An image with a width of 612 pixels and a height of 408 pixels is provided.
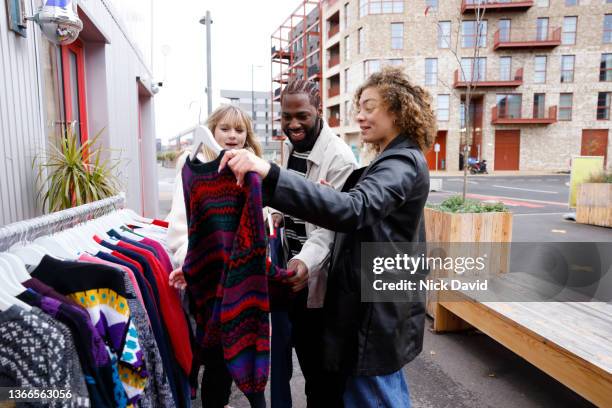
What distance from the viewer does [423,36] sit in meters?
32.0

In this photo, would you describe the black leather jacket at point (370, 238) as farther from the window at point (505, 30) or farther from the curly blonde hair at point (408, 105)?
the window at point (505, 30)

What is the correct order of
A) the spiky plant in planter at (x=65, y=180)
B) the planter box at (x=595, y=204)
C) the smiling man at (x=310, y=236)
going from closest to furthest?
the smiling man at (x=310, y=236)
the spiky plant in planter at (x=65, y=180)
the planter box at (x=595, y=204)

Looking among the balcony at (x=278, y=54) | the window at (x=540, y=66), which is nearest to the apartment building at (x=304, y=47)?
the balcony at (x=278, y=54)

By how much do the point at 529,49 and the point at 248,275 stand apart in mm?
37344

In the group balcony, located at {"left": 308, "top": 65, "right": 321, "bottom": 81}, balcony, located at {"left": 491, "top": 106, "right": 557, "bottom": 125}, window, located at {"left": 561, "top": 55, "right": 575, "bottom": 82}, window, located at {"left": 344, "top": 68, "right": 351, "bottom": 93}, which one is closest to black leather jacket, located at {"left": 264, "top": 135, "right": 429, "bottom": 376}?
balcony, located at {"left": 491, "top": 106, "right": 557, "bottom": 125}

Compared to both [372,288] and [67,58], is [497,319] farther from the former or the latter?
[67,58]

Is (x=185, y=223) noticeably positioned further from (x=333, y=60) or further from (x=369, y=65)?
(x=333, y=60)

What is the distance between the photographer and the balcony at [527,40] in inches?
1235

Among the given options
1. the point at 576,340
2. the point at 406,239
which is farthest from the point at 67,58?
the point at 576,340

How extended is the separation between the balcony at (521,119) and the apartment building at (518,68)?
8 cm

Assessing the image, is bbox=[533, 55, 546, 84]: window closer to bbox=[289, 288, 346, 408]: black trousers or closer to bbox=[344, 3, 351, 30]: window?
bbox=[344, 3, 351, 30]: window

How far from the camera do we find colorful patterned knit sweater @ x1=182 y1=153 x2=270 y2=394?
4.79 ft

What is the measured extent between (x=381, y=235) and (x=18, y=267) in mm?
1207

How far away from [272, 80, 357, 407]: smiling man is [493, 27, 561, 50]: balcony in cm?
3443
